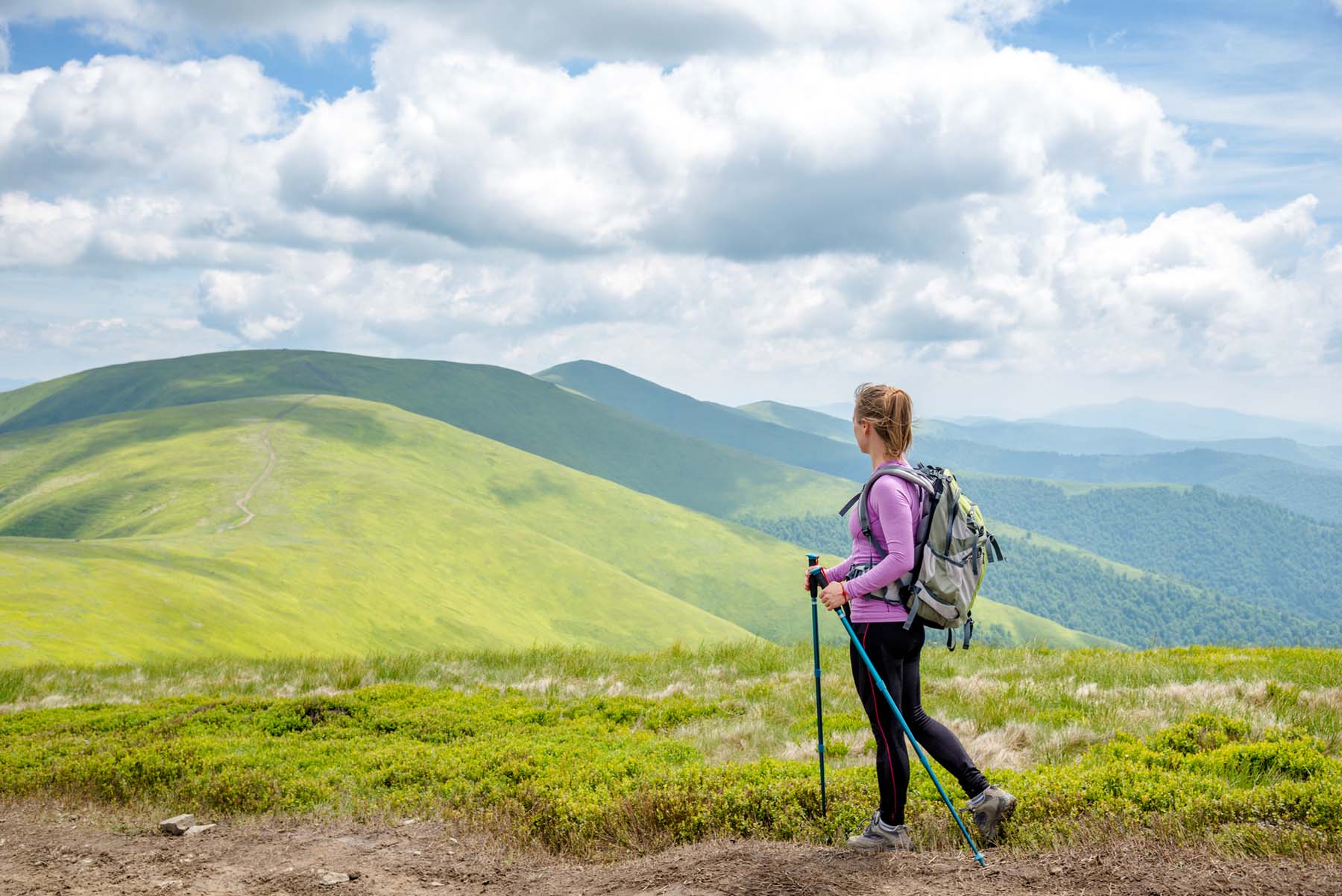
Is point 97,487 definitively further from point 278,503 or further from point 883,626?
point 883,626

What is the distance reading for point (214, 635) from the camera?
48906mm

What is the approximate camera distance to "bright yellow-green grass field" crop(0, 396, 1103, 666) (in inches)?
1900

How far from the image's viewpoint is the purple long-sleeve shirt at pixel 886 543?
6.12 meters

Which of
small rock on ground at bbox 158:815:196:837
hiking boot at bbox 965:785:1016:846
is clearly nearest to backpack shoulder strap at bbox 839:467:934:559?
hiking boot at bbox 965:785:1016:846

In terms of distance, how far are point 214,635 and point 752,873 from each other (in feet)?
169

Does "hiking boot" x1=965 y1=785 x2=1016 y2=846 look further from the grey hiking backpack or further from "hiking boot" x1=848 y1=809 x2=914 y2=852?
the grey hiking backpack

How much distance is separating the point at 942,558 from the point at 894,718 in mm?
1386

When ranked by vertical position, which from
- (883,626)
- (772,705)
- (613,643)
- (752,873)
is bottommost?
(613,643)

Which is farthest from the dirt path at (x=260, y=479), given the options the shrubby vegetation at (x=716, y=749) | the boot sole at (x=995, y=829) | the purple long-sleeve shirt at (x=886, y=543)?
the boot sole at (x=995, y=829)

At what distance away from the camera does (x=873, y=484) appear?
6324 mm

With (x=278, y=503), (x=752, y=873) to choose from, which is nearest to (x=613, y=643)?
(x=278, y=503)

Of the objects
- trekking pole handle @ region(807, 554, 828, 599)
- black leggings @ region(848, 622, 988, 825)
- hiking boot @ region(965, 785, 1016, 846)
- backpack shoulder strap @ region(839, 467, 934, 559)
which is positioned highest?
backpack shoulder strap @ region(839, 467, 934, 559)

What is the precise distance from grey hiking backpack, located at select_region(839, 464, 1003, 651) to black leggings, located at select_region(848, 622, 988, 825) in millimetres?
243

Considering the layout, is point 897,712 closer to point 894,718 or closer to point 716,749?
point 894,718
